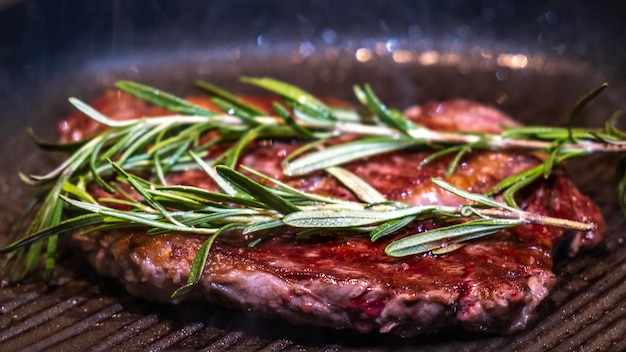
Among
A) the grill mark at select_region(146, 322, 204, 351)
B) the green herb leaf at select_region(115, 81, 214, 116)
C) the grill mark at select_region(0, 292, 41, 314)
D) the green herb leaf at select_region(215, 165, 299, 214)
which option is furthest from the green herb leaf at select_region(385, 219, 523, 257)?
the grill mark at select_region(0, 292, 41, 314)

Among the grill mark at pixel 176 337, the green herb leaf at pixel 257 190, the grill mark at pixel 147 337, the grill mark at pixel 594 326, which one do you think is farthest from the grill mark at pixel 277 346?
the grill mark at pixel 594 326

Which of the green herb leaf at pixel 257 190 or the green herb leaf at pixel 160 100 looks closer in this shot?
the green herb leaf at pixel 257 190

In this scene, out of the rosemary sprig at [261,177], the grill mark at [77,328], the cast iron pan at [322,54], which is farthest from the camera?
the cast iron pan at [322,54]

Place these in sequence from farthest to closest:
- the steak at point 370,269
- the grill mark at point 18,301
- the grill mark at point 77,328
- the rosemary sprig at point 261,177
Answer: the grill mark at point 18,301 → the grill mark at point 77,328 → the rosemary sprig at point 261,177 → the steak at point 370,269

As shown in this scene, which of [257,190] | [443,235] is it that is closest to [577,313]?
[443,235]

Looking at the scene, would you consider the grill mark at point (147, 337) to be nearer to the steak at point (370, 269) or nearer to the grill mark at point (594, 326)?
the steak at point (370, 269)

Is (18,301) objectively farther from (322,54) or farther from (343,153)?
(322,54)

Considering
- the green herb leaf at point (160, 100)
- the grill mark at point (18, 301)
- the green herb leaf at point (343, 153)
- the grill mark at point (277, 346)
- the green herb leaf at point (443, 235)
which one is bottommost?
the grill mark at point (277, 346)
